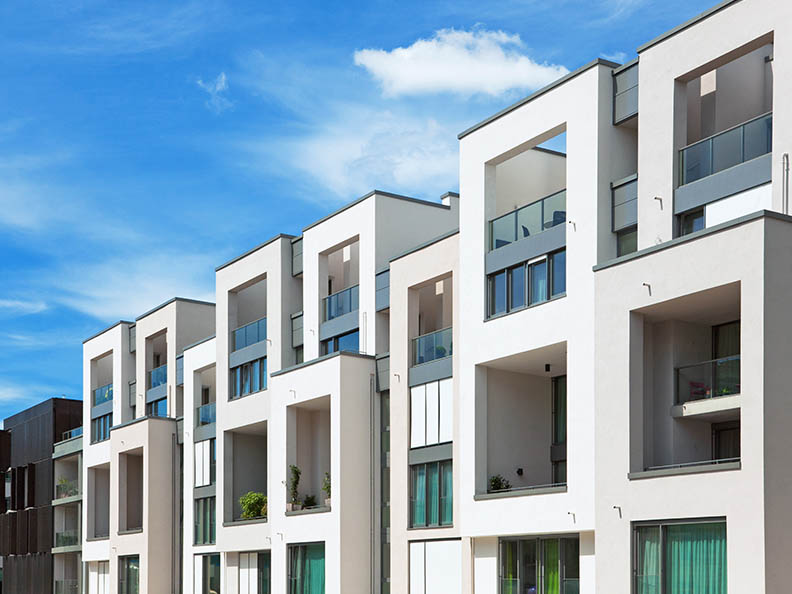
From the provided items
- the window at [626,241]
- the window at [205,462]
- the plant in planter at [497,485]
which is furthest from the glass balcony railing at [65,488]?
the window at [626,241]

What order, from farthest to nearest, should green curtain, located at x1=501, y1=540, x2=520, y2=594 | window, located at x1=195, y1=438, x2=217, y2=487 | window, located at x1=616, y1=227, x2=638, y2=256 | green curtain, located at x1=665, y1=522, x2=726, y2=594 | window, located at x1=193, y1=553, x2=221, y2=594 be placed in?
window, located at x1=195, y1=438, x2=217, y2=487, window, located at x1=193, y1=553, x2=221, y2=594, green curtain, located at x1=501, y1=540, x2=520, y2=594, window, located at x1=616, y1=227, x2=638, y2=256, green curtain, located at x1=665, y1=522, x2=726, y2=594

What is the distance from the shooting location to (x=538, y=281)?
31797 mm

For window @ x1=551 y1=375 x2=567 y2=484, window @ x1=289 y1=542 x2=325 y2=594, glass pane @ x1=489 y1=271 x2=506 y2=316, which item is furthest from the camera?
window @ x1=289 y1=542 x2=325 y2=594

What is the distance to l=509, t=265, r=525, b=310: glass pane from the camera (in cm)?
3231

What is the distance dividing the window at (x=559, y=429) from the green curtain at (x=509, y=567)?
3.22 metres

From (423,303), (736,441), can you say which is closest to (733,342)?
(736,441)

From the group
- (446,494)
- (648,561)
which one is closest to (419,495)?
(446,494)

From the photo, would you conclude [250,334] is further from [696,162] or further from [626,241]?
[696,162]

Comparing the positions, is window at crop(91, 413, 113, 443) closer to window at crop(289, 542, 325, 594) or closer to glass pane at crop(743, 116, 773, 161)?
window at crop(289, 542, 325, 594)

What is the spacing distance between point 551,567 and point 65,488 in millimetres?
42268

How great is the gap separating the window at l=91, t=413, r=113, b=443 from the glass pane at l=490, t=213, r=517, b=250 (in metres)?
32.8

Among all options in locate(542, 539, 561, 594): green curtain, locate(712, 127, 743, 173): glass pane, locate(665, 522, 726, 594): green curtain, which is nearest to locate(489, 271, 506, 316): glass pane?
locate(542, 539, 561, 594): green curtain

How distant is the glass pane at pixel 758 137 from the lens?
26.2 metres

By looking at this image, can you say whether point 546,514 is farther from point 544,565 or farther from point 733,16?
point 733,16
